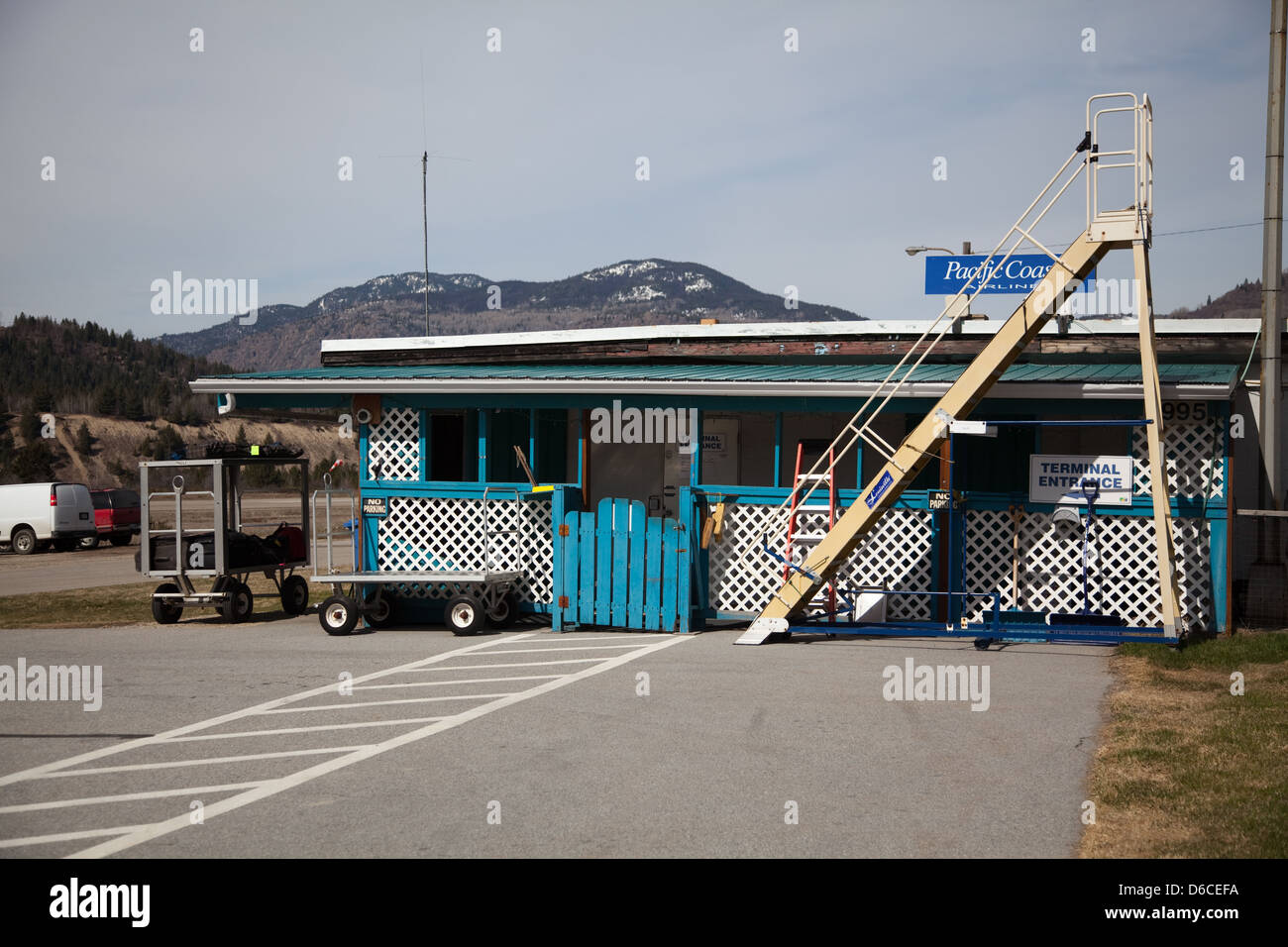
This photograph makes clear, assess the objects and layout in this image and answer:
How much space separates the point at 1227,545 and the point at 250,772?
10.1 meters

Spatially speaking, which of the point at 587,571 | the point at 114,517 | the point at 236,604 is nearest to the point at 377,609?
the point at 236,604

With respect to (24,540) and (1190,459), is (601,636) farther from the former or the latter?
(24,540)

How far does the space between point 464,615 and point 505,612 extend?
809 millimetres

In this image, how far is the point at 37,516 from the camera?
31.4 m

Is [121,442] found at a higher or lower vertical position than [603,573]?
higher

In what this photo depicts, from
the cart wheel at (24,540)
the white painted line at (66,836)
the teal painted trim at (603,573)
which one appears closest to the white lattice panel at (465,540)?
the teal painted trim at (603,573)

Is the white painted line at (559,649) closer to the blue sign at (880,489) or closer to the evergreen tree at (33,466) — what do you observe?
the blue sign at (880,489)

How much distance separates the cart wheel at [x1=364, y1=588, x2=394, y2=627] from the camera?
14.6 m

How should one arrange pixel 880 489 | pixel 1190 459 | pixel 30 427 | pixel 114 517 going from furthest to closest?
pixel 30 427
pixel 114 517
pixel 1190 459
pixel 880 489

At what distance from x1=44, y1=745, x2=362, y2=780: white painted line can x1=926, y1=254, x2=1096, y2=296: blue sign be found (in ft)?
32.6

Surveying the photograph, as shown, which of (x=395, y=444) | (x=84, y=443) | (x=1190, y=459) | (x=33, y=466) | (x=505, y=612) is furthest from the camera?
(x=84, y=443)

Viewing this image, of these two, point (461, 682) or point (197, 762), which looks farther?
point (461, 682)

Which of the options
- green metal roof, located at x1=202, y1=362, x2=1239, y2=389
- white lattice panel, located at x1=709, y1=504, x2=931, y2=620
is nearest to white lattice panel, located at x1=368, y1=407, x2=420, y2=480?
green metal roof, located at x1=202, y1=362, x2=1239, y2=389

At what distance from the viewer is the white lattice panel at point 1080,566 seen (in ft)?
42.0
